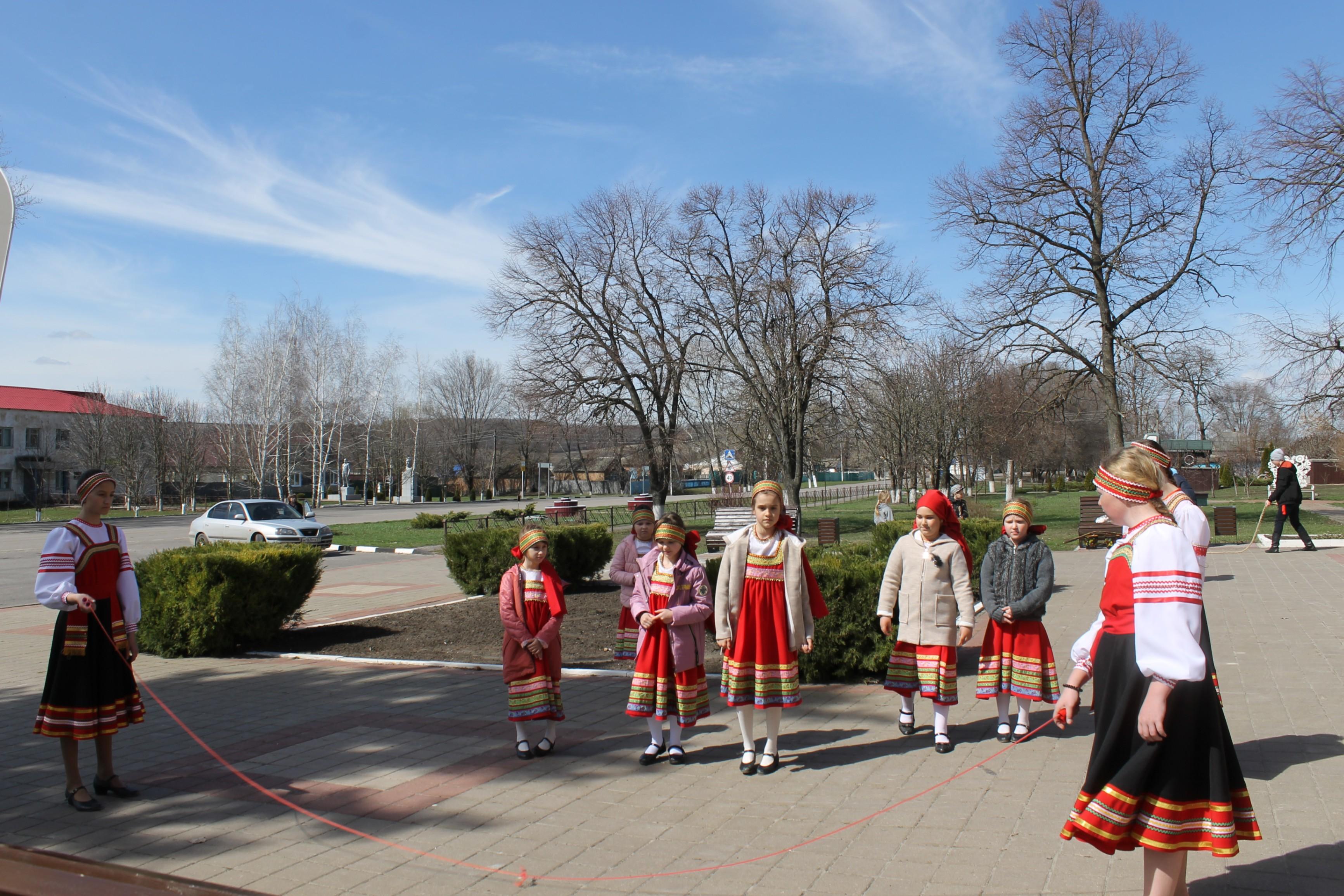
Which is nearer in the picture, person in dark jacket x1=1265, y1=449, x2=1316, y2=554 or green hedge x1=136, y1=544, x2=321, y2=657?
green hedge x1=136, y1=544, x2=321, y2=657

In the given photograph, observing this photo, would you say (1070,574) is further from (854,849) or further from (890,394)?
(890,394)

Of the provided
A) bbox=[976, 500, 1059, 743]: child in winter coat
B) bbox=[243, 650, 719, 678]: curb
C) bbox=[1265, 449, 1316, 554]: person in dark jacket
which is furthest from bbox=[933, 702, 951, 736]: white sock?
bbox=[1265, 449, 1316, 554]: person in dark jacket

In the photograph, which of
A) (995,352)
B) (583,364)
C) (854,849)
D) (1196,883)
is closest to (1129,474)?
(1196,883)

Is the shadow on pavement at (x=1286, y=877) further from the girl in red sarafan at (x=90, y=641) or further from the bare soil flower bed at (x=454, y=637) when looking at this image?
the girl in red sarafan at (x=90, y=641)

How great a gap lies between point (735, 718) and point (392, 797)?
2.38m

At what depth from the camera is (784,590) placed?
17.1 ft

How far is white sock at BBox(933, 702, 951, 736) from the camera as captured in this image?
5387 mm

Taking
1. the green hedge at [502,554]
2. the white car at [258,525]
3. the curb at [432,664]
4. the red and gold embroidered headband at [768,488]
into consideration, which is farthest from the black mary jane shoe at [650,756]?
the white car at [258,525]

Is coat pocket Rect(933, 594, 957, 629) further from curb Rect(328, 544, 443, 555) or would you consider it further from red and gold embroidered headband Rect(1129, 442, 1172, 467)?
curb Rect(328, 544, 443, 555)

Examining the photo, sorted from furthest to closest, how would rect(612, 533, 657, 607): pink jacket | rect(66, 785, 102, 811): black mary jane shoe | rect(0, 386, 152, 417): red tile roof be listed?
rect(0, 386, 152, 417): red tile roof
rect(612, 533, 657, 607): pink jacket
rect(66, 785, 102, 811): black mary jane shoe

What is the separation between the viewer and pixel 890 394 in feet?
118

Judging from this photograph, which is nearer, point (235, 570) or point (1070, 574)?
point (235, 570)

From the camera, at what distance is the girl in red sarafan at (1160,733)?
2.72 m

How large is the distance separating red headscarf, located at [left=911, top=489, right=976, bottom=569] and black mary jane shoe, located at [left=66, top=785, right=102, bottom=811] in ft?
15.6
